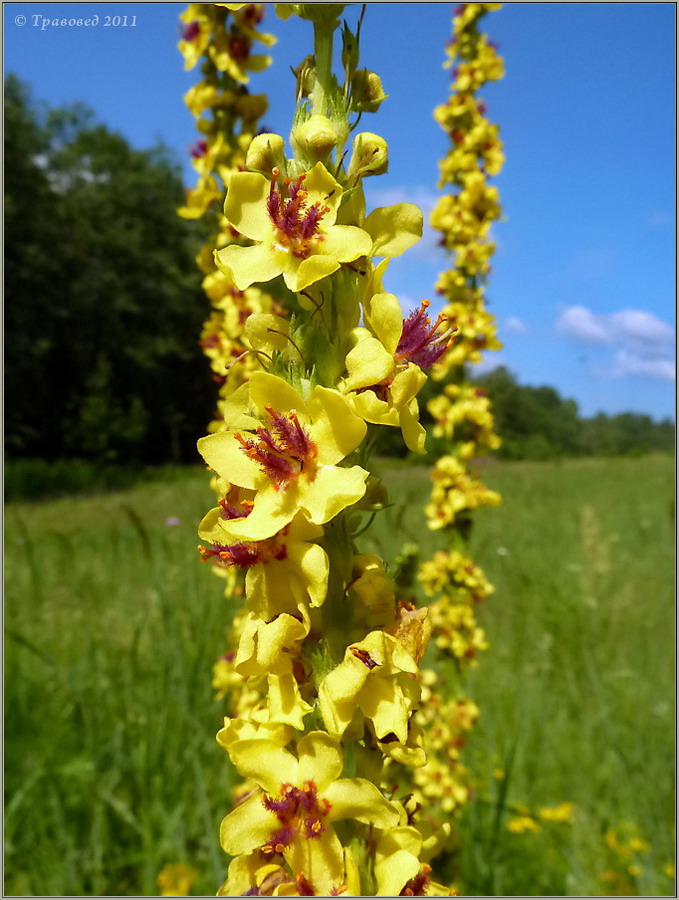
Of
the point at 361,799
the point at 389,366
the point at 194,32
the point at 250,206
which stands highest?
the point at 194,32

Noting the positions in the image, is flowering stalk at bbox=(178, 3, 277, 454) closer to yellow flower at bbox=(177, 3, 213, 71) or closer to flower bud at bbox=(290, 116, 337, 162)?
yellow flower at bbox=(177, 3, 213, 71)

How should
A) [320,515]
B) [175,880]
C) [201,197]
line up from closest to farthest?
[320,515], [175,880], [201,197]

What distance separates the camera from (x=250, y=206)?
902 mm

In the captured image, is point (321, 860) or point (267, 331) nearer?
point (321, 860)

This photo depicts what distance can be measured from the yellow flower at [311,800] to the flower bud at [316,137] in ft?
2.48

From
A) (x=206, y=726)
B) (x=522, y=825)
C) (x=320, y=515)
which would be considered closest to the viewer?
(x=320, y=515)

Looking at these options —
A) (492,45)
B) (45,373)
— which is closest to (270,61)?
(492,45)

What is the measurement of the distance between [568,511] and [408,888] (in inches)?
363

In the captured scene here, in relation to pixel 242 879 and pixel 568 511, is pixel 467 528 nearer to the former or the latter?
pixel 242 879

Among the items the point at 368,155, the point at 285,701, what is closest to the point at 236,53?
the point at 368,155

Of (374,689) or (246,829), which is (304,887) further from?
(374,689)

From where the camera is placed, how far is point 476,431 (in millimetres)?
3090

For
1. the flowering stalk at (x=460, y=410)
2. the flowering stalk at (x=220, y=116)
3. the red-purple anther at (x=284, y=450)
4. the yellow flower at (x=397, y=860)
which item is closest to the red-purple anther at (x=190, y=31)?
the flowering stalk at (x=220, y=116)

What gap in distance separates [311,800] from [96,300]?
28212 mm
